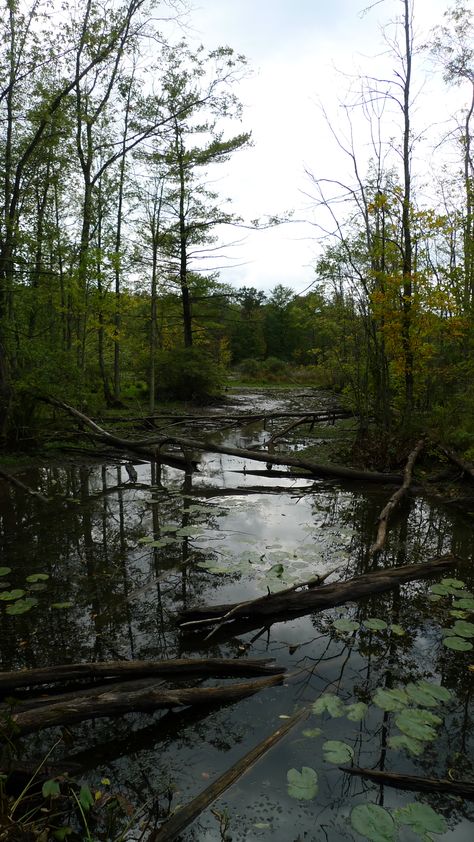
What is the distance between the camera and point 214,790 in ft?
6.79

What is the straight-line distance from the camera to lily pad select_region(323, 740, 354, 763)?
2250mm

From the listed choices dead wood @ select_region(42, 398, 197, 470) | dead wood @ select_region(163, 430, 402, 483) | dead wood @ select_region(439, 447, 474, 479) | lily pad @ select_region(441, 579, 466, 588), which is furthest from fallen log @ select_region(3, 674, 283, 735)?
dead wood @ select_region(42, 398, 197, 470)

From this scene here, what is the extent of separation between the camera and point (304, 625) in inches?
144

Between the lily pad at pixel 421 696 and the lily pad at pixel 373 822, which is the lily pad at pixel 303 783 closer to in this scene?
the lily pad at pixel 373 822

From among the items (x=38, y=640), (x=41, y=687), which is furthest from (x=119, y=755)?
(x=38, y=640)

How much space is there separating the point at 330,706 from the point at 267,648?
77 centimetres

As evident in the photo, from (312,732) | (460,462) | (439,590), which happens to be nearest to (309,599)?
(439,590)

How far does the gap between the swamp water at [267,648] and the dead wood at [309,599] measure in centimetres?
9

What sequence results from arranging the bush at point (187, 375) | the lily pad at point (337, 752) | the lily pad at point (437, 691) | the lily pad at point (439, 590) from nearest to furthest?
the lily pad at point (337, 752) < the lily pad at point (437, 691) < the lily pad at point (439, 590) < the bush at point (187, 375)

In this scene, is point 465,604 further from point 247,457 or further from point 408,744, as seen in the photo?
point 247,457

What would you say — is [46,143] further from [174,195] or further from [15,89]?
[174,195]

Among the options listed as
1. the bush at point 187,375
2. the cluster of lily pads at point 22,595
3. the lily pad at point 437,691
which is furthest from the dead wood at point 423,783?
the bush at point 187,375

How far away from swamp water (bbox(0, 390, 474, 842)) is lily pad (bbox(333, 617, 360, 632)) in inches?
0.7

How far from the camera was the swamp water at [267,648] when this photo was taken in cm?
210
